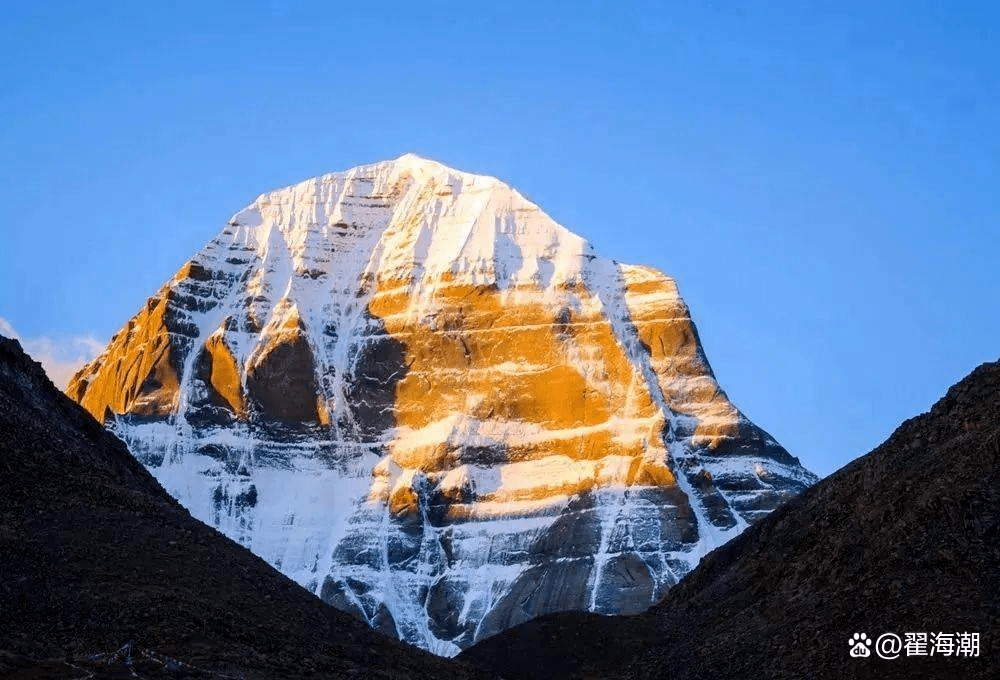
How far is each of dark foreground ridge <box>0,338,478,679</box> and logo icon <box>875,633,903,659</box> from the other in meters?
21.0

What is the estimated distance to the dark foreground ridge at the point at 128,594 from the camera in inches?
2921

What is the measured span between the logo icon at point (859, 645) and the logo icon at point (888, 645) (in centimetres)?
45

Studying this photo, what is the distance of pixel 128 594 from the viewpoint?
7956 centimetres

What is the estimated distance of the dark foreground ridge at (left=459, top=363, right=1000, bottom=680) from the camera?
75.4 m

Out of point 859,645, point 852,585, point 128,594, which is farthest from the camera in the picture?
point 852,585

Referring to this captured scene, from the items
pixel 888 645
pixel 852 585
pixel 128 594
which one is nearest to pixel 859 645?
pixel 888 645

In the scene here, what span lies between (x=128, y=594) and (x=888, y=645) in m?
30.9

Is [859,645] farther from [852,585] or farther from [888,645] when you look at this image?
[852,585]

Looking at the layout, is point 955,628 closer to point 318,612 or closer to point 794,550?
point 794,550

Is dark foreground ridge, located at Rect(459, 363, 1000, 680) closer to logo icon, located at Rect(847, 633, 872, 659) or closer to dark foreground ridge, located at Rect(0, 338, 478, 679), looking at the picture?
logo icon, located at Rect(847, 633, 872, 659)

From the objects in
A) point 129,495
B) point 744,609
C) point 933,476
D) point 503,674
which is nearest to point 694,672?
→ point 744,609

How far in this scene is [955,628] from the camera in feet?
239

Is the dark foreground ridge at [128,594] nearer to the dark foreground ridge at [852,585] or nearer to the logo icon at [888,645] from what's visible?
the dark foreground ridge at [852,585]

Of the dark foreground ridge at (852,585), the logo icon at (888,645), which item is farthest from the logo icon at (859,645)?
the logo icon at (888,645)
